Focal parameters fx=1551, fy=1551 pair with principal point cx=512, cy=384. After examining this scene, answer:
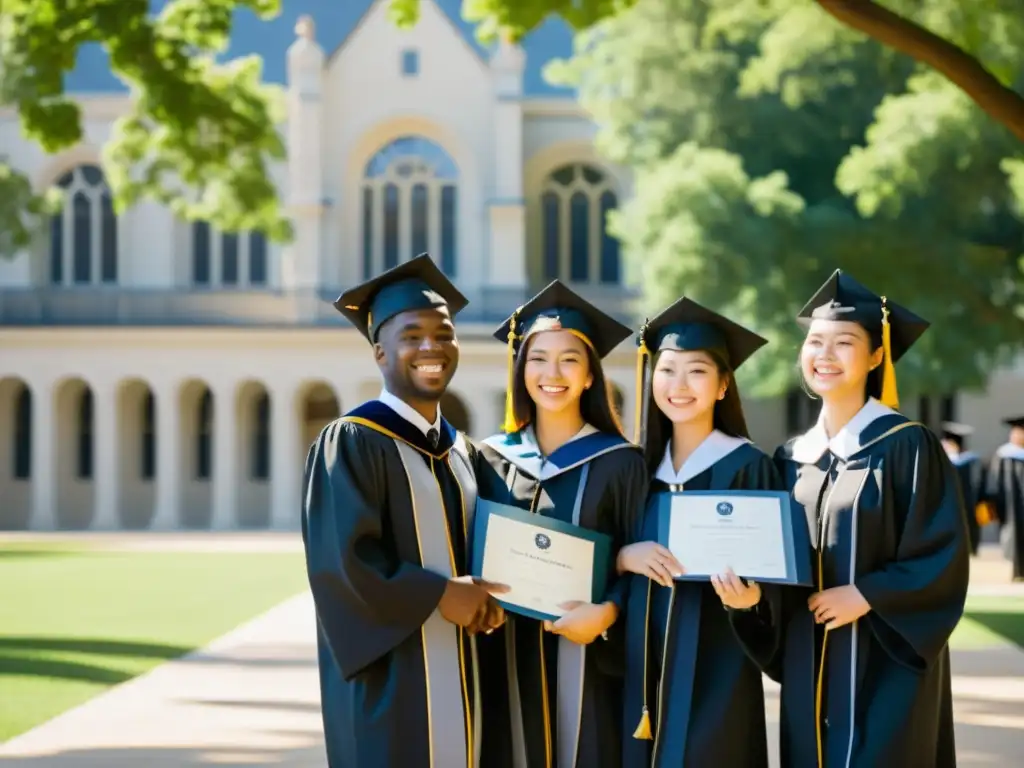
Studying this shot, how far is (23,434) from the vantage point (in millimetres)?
40719

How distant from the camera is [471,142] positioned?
4034 centimetres

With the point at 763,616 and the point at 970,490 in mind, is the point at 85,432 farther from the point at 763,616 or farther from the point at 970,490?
the point at 763,616

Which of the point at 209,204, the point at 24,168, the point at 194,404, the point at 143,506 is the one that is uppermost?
the point at 24,168

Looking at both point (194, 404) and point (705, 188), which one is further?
point (194, 404)

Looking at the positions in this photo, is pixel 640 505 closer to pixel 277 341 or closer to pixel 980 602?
pixel 980 602

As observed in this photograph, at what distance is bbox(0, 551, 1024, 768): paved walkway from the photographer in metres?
8.84

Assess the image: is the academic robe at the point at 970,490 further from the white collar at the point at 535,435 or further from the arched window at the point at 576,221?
the arched window at the point at 576,221

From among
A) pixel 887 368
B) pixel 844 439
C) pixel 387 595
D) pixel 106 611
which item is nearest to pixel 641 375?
pixel 844 439

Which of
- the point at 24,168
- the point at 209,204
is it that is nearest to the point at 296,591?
the point at 209,204

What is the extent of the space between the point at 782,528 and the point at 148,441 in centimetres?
3648

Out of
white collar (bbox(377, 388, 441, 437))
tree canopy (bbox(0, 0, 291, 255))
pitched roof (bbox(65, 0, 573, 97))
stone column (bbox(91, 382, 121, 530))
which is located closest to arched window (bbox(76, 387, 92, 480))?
stone column (bbox(91, 382, 121, 530))

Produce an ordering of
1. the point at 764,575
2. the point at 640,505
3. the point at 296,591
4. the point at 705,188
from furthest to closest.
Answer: the point at 705,188, the point at 296,591, the point at 640,505, the point at 764,575

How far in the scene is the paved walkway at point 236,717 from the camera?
29.0 feet

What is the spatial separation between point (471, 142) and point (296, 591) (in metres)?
22.2
